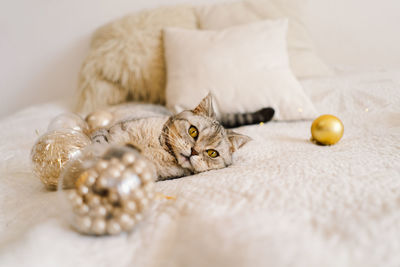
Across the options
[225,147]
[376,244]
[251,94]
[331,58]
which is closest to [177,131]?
[225,147]

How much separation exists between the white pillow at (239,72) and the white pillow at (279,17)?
0.26 metres

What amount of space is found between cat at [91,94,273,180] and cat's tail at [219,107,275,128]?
24 centimetres

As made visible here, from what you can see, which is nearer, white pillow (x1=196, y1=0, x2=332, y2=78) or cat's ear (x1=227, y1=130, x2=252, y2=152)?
cat's ear (x1=227, y1=130, x2=252, y2=152)

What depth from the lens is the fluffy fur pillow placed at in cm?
134

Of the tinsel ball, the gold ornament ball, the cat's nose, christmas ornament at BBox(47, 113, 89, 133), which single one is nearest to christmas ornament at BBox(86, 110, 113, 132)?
christmas ornament at BBox(47, 113, 89, 133)

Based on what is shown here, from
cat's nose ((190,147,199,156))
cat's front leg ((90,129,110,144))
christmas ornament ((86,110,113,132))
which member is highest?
cat's front leg ((90,129,110,144))

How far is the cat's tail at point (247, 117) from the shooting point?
104 cm

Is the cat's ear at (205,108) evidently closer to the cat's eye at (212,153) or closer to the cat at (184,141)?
the cat at (184,141)

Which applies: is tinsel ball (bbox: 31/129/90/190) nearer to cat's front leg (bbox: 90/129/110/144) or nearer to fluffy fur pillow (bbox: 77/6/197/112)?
cat's front leg (bbox: 90/129/110/144)

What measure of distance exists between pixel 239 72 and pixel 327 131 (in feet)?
1.43

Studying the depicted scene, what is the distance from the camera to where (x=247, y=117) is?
3.44ft

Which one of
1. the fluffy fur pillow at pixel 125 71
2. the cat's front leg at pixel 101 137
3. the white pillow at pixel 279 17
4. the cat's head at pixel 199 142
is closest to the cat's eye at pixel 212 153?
the cat's head at pixel 199 142

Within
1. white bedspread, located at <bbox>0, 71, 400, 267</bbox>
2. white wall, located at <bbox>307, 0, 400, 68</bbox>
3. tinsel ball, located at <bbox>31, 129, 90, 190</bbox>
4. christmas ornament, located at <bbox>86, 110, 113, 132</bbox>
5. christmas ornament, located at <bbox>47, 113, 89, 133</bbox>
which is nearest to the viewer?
white bedspread, located at <bbox>0, 71, 400, 267</bbox>

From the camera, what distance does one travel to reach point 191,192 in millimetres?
502
